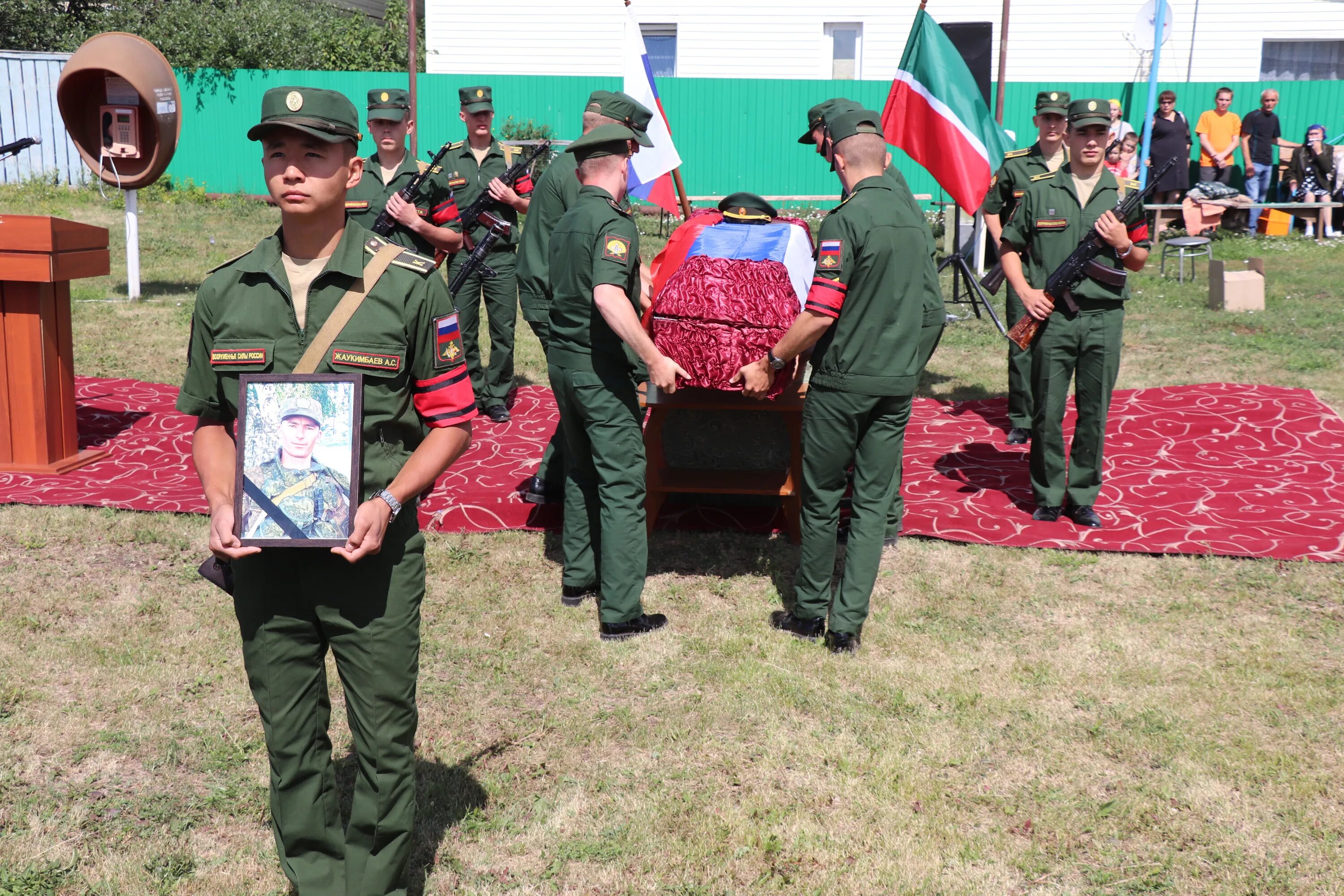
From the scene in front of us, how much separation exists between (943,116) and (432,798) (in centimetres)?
571

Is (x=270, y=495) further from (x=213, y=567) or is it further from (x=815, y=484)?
(x=815, y=484)

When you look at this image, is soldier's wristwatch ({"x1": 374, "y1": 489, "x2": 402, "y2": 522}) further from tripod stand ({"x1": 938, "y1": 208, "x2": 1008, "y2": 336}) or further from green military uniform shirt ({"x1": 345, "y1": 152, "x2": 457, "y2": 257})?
tripod stand ({"x1": 938, "y1": 208, "x2": 1008, "y2": 336})

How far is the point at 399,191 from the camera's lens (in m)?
8.11

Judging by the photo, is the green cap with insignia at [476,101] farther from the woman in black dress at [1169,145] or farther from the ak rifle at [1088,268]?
the woman in black dress at [1169,145]

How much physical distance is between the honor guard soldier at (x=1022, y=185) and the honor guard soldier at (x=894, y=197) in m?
1.67

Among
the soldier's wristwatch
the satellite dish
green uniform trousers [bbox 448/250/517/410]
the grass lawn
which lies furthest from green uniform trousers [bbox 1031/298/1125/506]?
the satellite dish

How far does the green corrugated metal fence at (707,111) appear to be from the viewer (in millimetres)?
19328

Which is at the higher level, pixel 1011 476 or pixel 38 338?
pixel 38 338

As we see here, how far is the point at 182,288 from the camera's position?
12914 millimetres

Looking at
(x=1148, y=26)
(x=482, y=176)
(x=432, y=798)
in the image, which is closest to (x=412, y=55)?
(x=482, y=176)

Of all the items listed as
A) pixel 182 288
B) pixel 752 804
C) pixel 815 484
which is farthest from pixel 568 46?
pixel 752 804

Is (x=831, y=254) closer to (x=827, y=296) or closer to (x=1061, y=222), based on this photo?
(x=827, y=296)

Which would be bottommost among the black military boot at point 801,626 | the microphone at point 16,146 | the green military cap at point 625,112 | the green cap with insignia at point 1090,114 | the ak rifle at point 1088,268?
the black military boot at point 801,626

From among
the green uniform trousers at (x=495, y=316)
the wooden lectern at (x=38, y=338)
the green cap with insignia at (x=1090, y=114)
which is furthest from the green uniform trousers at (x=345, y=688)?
the green uniform trousers at (x=495, y=316)
